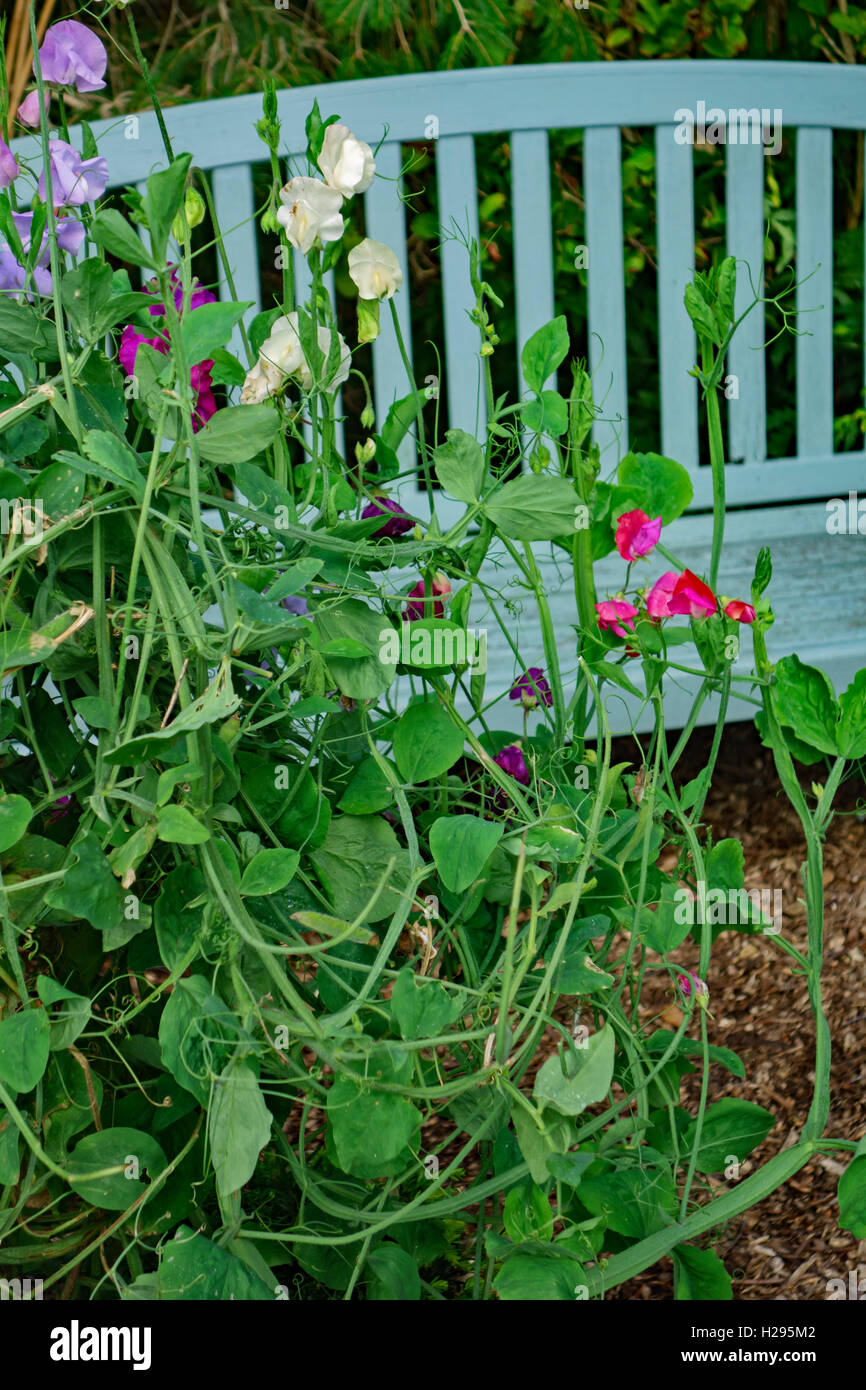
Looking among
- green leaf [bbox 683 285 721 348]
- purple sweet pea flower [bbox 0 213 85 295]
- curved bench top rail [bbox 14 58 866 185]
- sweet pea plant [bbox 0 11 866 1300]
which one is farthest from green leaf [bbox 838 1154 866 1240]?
curved bench top rail [bbox 14 58 866 185]

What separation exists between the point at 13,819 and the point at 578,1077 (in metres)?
0.33

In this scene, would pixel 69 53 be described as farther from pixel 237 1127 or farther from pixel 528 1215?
pixel 528 1215

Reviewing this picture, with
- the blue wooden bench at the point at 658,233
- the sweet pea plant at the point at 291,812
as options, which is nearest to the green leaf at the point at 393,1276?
the sweet pea plant at the point at 291,812

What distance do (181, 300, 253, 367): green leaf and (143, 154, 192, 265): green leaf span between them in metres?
0.07

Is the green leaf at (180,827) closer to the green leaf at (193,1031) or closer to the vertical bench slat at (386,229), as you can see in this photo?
the green leaf at (193,1031)

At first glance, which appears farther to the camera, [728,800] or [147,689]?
[728,800]

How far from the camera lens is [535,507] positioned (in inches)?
30.0

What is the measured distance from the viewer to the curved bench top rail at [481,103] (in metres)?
1.92

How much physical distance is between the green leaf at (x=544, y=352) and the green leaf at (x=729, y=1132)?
0.52m

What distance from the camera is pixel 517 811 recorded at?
0.94 meters
